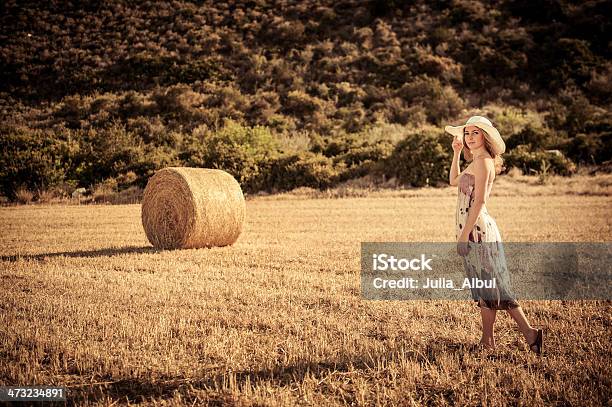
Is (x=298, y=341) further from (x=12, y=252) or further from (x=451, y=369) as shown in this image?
(x=12, y=252)

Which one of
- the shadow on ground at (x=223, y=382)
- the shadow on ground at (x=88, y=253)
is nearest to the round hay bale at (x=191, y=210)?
the shadow on ground at (x=88, y=253)

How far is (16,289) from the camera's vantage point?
6.32m

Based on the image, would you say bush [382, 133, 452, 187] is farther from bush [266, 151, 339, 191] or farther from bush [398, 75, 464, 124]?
bush [398, 75, 464, 124]

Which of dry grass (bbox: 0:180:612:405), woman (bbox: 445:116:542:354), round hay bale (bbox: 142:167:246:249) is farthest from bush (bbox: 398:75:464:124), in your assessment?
woman (bbox: 445:116:542:354)

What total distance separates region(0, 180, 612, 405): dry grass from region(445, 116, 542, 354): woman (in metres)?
0.39

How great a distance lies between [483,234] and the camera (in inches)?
156

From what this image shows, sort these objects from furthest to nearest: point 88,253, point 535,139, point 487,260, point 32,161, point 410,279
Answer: point 535,139, point 32,161, point 88,253, point 410,279, point 487,260

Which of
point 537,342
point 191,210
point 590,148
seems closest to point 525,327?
point 537,342

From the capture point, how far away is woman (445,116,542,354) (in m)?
3.93

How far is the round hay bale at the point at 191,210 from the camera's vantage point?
9828 millimetres

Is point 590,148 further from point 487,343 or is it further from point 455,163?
point 487,343

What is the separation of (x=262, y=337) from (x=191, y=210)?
18.5 feet

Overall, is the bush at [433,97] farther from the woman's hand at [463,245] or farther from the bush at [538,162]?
the woman's hand at [463,245]

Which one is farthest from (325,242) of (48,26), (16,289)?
(48,26)
